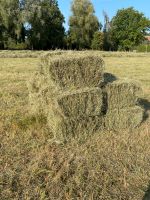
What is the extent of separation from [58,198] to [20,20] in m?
53.7

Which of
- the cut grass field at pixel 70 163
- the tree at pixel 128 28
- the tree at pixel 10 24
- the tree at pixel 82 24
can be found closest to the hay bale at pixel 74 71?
the cut grass field at pixel 70 163

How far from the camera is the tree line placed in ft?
184

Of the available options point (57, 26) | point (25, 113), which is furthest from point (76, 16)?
point (25, 113)

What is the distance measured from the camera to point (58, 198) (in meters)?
4.95

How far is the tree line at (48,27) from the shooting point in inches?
2212

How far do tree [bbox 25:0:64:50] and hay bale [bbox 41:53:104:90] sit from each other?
165 ft

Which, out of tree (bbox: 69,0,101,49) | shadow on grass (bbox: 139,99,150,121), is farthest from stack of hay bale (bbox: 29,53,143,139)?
tree (bbox: 69,0,101,49)

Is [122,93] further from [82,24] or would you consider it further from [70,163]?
[82,24]

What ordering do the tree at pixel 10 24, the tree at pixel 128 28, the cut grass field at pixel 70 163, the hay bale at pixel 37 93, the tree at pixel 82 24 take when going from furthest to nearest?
the tree at pixel 128 28
the tree at pixel 82 24
the tree at pixel 10 24
the hay bale at pixel 37 93
the cut grass field at pixel 70 163

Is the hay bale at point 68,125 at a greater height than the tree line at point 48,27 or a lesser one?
lesser

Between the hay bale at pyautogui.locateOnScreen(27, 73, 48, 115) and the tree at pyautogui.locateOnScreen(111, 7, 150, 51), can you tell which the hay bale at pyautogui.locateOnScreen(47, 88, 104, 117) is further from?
the tree at pyautogui.locateOnScreen(111, 7, 150, 51)

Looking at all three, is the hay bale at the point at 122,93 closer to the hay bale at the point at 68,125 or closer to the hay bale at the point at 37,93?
the hay bale at the point at 68,125

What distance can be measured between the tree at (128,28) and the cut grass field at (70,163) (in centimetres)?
7844

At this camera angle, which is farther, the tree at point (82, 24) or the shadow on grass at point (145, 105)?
the tree at point (82, 24)
